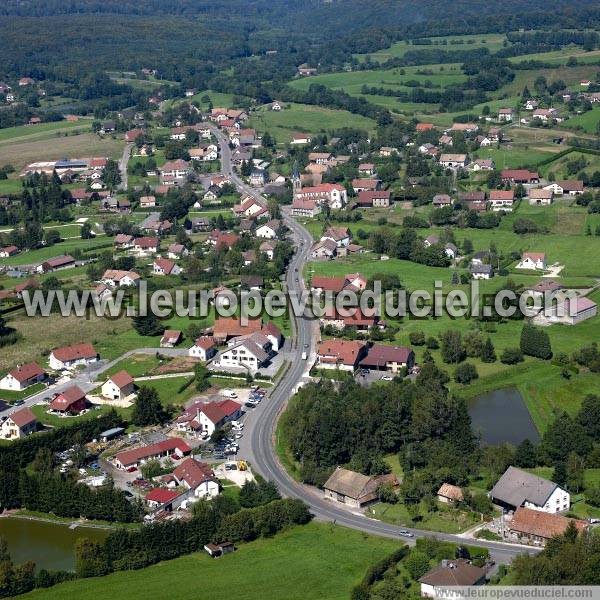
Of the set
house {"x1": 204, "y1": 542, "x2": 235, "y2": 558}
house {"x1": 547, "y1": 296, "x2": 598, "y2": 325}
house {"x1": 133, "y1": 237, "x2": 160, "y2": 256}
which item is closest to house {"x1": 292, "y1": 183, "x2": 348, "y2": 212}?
house {"x1": 133, "y1": 237, "x2": 160, "y2": 256}

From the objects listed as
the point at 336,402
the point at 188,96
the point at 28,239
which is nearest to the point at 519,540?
the point at 336,402

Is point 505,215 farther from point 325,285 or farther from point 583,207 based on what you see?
point 325,285

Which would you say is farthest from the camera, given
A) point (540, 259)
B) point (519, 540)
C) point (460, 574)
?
point (540, 259)

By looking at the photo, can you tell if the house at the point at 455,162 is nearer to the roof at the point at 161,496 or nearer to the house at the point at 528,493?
the house at the point at 528,493

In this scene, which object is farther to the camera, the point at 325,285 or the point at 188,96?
the point at 188,96

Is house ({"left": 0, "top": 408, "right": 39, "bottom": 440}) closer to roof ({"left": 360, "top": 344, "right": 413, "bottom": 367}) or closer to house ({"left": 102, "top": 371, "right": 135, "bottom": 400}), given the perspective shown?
house ({"left": 102, "top": 371, "right": 135, "bottom": 400})

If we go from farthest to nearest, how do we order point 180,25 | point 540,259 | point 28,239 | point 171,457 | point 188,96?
point 180,25 < point 188,96 < point 28,239 < point 540,259 < point 171,457

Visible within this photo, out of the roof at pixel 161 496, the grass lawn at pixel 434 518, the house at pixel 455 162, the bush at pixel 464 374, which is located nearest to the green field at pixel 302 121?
the house at pixel 455 162
